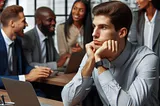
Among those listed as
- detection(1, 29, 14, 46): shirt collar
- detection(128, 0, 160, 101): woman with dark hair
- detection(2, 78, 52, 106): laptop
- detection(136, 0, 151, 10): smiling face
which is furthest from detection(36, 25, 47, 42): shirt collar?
detection(2, 78, 52, 106): laptop

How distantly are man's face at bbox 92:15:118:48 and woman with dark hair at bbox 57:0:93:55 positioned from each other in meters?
2.26

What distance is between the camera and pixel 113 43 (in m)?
1.95

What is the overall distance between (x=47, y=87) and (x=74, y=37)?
3.17 ft

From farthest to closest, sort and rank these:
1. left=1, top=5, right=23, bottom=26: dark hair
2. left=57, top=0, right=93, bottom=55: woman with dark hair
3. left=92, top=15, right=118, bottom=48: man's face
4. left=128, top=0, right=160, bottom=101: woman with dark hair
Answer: left=57, top=0, right=93, bottom=55: woman with dark hair
left=128, top=0, right=160, bottom=101: woman with dark hair
left=1, top=5, right=23, bottom=26: dark hair
left=92, top=15, right=118, bottom=48: man's face

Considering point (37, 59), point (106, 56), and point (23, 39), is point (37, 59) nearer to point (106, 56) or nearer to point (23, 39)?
point (23, 39)

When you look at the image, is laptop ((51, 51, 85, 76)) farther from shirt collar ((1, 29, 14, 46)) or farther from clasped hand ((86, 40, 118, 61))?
clasped hand ((86, 40, 118, 61))

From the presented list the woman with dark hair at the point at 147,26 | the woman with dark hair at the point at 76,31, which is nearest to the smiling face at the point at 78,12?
the woman with dark hair at the point at 76,31

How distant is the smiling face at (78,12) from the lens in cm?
431

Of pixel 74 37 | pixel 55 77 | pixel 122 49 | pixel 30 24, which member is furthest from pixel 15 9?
pixel 30 24

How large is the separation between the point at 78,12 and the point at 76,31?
23 centimetres

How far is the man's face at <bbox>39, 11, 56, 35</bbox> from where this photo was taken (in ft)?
13.5

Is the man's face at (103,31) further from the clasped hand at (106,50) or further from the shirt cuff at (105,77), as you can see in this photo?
the shirt cuff at (105,77)

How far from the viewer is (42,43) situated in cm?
404

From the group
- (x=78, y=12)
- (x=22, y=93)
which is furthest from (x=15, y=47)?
(x=22, y=93)
